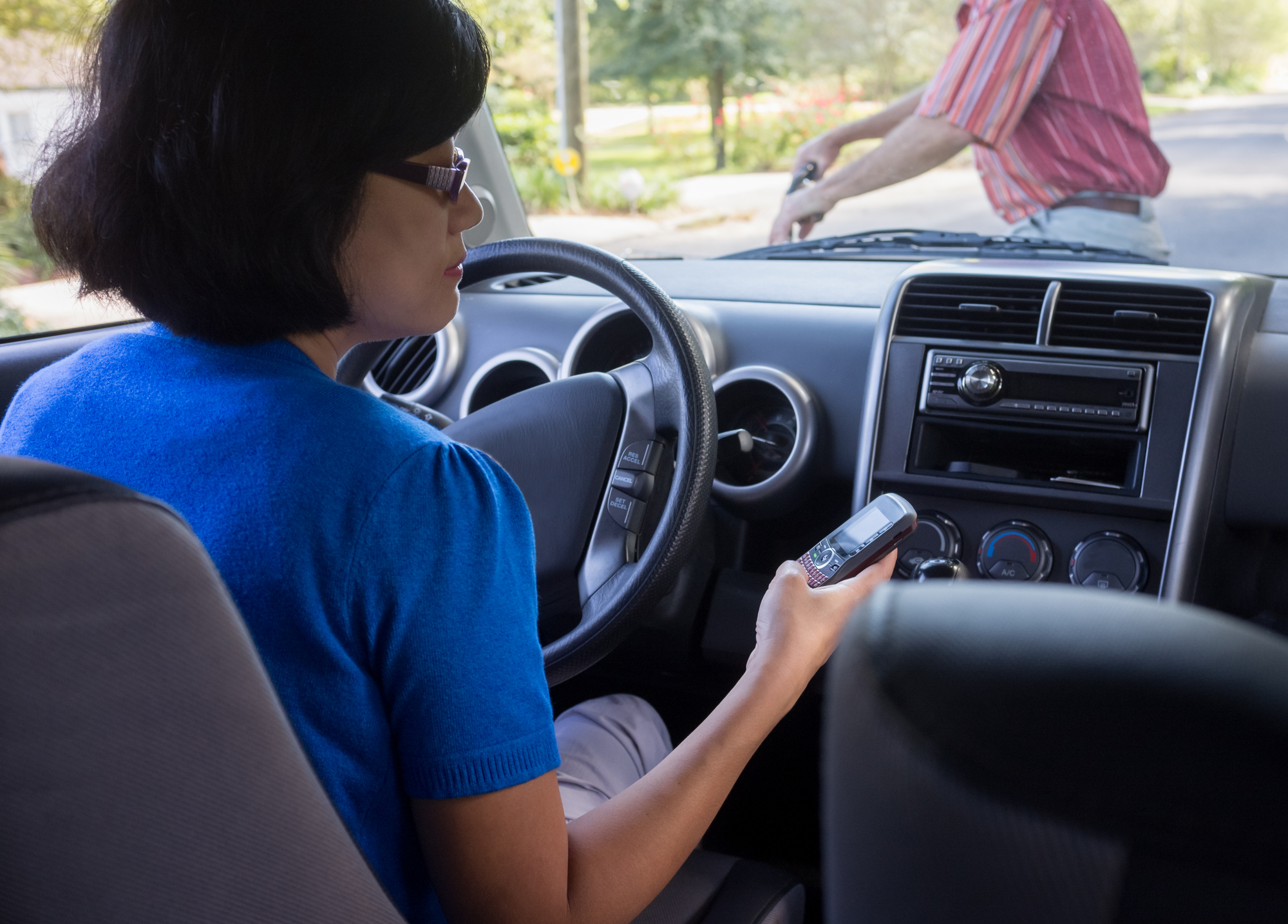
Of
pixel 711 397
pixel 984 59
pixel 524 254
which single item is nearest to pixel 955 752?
pixel 711 397

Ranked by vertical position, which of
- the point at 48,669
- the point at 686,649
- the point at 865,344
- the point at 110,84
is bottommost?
the point at 686,649

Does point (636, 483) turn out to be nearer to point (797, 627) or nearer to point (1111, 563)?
point (797, 627)

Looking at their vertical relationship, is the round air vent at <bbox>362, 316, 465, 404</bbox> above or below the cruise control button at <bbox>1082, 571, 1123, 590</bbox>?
above

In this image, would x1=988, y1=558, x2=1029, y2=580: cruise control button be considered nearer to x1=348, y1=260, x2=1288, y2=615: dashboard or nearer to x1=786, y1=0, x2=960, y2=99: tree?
x1=348, y1=260, x2=1288, y2=615: dashboard

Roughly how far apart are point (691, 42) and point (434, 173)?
2347 millimetres

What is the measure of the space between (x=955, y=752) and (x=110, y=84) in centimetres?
94

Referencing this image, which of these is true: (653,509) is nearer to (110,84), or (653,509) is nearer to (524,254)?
(524,254)

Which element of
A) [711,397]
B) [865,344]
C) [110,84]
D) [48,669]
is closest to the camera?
[48,669]

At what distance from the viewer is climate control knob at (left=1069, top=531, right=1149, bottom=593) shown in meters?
1.69

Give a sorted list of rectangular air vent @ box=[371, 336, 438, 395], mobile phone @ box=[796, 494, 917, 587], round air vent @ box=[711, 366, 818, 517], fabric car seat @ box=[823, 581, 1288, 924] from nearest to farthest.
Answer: fabric car seat @ box=[823, 581, 1288, 924] → mobile phone @ box=[796, 494, 917, 587] → round air vent @ box=[711, 366, 818, 517] → rectangular air vent @ box=[371, 336, 438, 395]

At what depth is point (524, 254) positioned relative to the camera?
166cm

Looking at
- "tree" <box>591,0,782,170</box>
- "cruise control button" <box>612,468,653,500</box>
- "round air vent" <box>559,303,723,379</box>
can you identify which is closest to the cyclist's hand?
"tree" <box>591,0,782,170</box>

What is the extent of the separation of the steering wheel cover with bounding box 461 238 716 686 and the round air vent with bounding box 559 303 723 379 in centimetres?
40

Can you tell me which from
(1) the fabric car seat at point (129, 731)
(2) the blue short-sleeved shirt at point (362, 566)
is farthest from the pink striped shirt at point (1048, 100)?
(1) the fabric car seat at point (129, 731)
